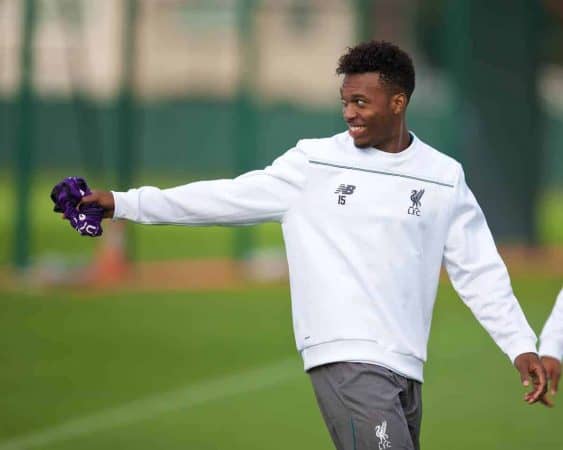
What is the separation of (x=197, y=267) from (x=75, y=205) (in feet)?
45.3

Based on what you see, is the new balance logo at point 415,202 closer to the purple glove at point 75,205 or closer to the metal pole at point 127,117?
the purple glove at point 75,205

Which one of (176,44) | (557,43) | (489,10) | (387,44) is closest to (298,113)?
(557,43)

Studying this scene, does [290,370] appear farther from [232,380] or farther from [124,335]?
[124,335]

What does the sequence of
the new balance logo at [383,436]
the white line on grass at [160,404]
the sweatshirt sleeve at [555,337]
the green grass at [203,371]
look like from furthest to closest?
the green grass at [203,371] → the white line on grass at [160,404] → the sweatshirt sleeve at [555,337] → the new balance logo at [383,436]

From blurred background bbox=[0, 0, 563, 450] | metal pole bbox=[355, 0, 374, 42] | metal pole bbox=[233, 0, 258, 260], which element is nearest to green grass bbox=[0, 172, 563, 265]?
blurred background bbox=[0, 0, 563, 450]

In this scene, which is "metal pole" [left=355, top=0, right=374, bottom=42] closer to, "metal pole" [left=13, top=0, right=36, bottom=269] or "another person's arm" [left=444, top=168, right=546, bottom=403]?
"metal pole" [left=13, top=0, right=36, bottom=269]

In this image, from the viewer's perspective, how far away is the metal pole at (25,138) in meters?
16.8

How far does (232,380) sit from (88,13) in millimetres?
31392

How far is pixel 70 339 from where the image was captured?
1259 cm

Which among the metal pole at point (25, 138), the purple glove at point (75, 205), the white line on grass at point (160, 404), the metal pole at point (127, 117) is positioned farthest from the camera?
the metal pole at point (127, 117)

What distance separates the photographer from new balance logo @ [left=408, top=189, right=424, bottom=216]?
17.8 feet

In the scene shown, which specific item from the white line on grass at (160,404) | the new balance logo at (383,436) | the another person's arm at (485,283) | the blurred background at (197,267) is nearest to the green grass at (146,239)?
the blurred background at (197,267)

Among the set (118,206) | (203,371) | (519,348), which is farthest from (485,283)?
(203,371)

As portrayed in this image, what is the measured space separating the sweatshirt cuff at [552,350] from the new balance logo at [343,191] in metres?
0.98
